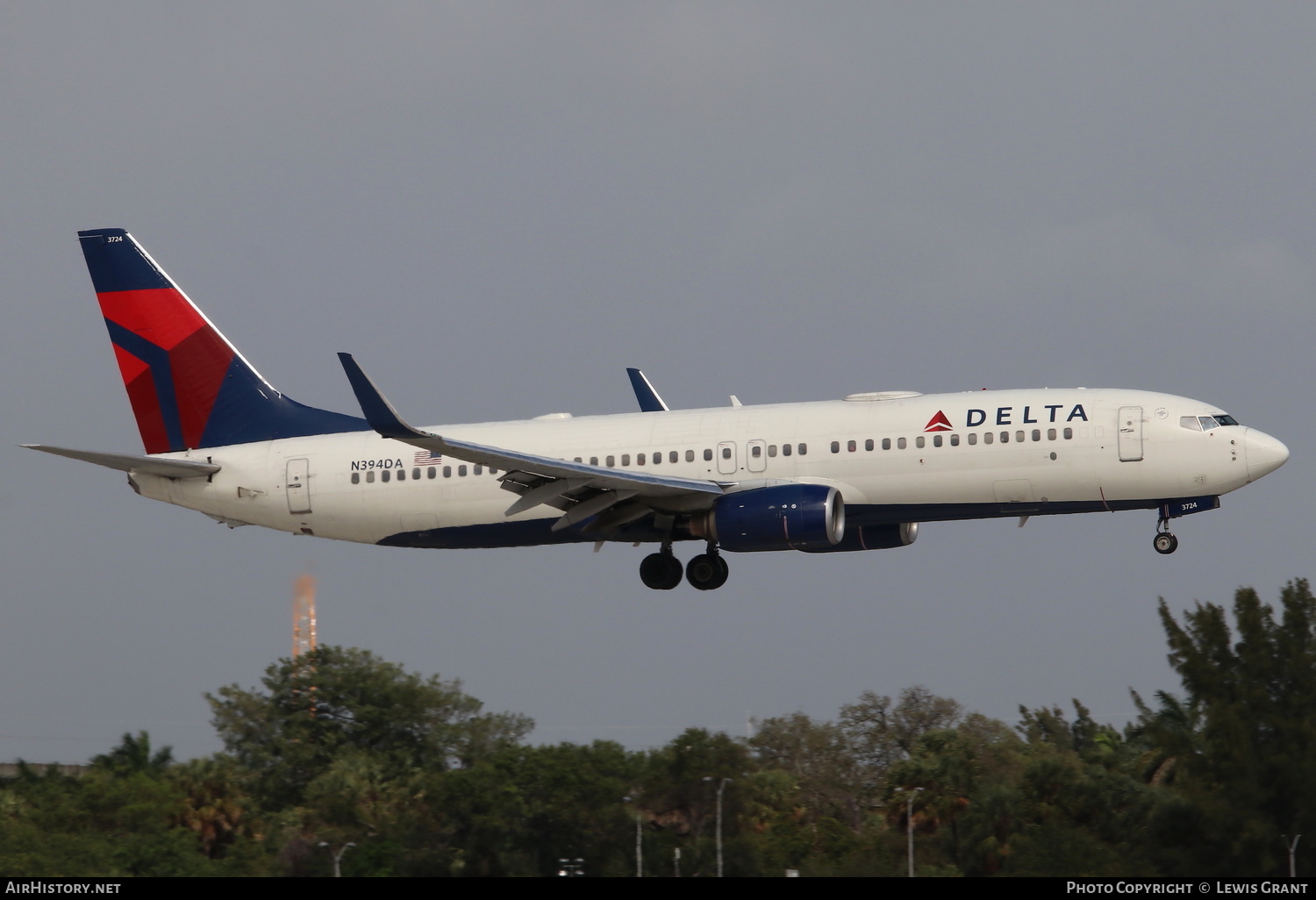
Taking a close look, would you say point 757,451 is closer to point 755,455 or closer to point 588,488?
point 755,455

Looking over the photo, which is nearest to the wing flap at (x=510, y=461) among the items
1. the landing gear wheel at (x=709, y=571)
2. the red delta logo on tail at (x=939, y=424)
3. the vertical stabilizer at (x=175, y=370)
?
the landing gear wheel at (x=709, y=571)

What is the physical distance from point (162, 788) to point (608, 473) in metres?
43.9

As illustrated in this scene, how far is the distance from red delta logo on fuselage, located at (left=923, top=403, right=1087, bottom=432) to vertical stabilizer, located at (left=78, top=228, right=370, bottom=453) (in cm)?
1640

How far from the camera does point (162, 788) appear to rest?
7312 cm

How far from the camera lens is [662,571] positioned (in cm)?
4328

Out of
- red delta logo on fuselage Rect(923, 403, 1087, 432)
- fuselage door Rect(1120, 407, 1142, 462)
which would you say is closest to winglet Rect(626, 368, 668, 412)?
red delta logo on fuselage Rect(923, 403, 1087, 432)

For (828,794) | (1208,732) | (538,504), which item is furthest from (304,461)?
(828,794)

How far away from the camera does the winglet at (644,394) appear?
159ft

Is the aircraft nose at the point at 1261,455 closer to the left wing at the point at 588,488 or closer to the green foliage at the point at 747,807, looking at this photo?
the left wing at the point at 588,488

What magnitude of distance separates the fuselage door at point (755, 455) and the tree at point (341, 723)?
51.6 m

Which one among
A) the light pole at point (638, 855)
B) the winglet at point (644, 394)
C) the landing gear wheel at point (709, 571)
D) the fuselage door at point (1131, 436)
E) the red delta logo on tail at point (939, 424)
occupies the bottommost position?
the light pole at point (638, 855)

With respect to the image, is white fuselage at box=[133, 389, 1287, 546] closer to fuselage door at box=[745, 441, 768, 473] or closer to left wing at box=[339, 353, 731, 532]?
fuselage door at box=[745, 441, 768, 473]

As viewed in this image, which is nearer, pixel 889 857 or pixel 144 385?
pixel 144 385
